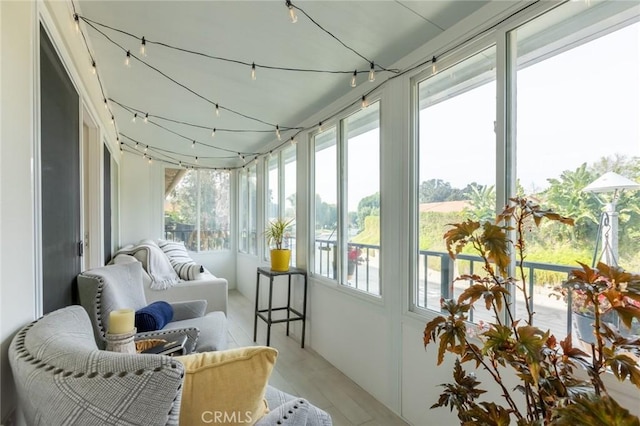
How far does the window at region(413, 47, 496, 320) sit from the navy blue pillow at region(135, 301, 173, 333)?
175 cm

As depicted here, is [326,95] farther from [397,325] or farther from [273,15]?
[397,325]

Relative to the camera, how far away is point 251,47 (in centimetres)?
218

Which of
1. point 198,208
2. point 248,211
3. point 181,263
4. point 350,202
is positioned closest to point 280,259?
point 350,202

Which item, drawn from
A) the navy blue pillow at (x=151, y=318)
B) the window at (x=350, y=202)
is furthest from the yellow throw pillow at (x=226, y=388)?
the window at (x=350, y=202)

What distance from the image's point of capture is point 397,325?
2.19 m

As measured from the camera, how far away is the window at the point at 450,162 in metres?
1.75

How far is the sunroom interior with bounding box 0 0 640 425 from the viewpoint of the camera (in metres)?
1.23

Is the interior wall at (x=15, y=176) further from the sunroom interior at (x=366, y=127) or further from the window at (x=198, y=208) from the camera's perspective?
the window at (x=198, y=208)

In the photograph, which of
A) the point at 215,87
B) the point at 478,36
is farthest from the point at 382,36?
the point at 215,87

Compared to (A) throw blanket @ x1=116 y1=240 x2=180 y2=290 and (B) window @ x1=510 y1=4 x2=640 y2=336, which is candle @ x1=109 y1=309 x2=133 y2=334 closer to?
(B) window @ x1=510 y1=4 x2=640 y2=336

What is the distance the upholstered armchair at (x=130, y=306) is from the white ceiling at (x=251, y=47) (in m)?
1.59

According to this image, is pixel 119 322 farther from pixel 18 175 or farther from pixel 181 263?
pixel 181 263

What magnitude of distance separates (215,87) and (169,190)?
3.51 m

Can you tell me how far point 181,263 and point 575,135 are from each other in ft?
13.5
